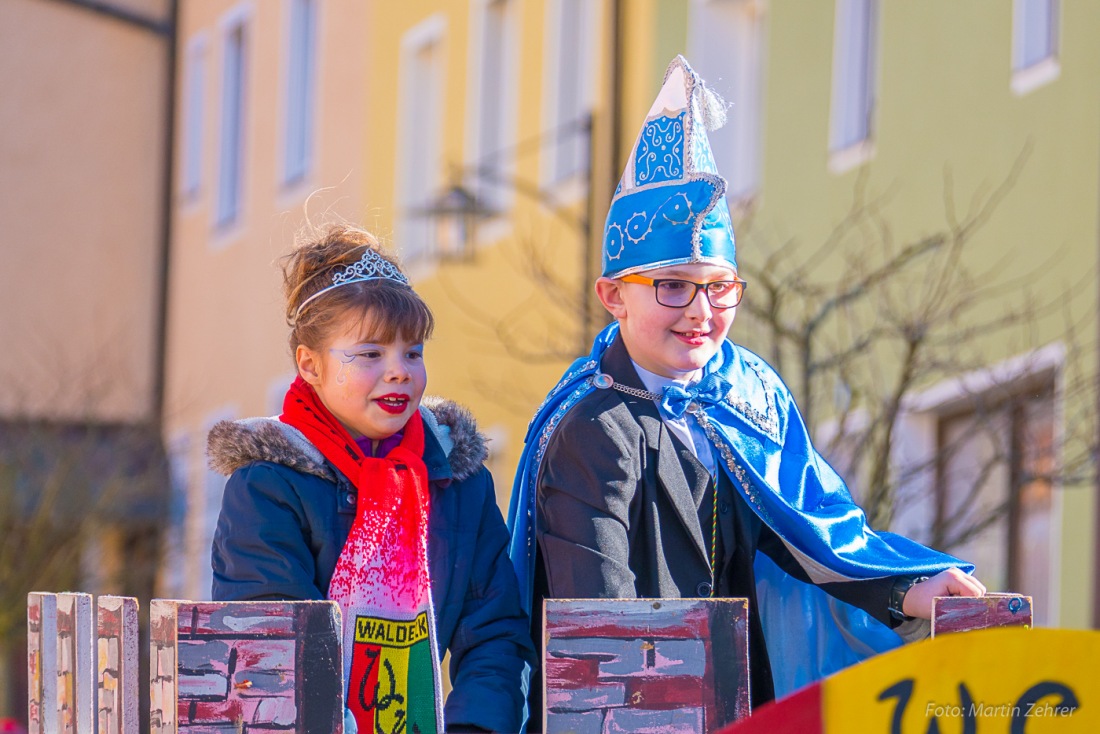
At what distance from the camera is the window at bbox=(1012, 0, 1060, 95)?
32.0 ft

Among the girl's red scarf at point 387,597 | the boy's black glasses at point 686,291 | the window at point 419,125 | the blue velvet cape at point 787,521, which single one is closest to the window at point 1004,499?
the blue velvet cape at point 787,521

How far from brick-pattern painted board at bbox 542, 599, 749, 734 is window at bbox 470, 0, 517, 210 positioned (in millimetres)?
11936

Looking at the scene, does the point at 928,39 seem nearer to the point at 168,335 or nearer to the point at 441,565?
the point at 441,565

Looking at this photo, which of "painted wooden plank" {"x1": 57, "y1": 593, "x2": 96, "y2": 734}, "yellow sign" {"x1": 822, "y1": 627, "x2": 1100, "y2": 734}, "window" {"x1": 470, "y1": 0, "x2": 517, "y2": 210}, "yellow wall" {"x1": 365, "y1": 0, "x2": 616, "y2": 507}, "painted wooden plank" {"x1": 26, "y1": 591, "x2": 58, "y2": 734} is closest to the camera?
"yellow sign" {"x1": 822, "y1": 627, "x2": 1100, "y2": 734}

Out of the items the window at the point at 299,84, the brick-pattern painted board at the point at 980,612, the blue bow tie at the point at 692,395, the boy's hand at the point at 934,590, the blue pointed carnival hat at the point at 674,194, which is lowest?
the brick-pattern painted board at the point at 980,612

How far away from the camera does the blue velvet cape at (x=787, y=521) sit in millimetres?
4184

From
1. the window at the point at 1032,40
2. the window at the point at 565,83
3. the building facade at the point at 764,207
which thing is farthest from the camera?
the window at the point at 565,83

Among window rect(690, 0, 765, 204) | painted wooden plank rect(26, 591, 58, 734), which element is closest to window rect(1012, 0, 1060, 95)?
window rect(690, 0, 765, 204)

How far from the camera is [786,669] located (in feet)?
14.4

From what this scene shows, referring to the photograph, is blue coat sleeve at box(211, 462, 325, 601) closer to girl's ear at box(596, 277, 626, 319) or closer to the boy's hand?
girl's ear at box(596, 277, 626, 319)

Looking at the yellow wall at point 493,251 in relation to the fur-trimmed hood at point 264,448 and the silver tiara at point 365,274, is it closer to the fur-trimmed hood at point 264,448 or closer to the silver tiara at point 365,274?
the silver tiara at point 365,274

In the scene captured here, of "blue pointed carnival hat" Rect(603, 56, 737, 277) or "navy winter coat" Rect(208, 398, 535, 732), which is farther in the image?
"blue pointed carnival hat" Rect(603, 56, 737, 277)

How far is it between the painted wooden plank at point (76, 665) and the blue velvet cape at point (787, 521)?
1062mm

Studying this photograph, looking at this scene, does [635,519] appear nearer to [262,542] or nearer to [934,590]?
[934,590]
